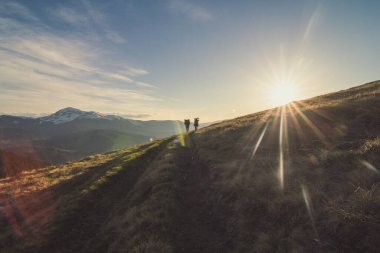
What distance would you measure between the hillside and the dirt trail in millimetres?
49

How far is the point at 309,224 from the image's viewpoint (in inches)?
362

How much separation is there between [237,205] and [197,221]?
218 cm

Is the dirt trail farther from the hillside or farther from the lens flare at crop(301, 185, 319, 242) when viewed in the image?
the lens flare at crop(301, 185, 319, 242)

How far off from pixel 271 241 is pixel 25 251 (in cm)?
1093

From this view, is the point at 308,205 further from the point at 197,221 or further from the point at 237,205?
the point at 197,221

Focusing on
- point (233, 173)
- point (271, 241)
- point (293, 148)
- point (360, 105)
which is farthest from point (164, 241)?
point (360, 105)

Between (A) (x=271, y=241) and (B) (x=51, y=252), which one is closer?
(A) (x=271, y=241)

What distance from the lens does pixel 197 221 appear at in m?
12.8

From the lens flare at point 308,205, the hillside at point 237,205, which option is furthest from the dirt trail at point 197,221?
the lens flare at point 308,205

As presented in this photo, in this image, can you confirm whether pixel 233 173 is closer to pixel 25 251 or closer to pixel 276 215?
pixel 276 215

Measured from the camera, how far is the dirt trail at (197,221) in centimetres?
1060

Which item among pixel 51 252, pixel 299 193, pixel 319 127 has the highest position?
pixel 319 127

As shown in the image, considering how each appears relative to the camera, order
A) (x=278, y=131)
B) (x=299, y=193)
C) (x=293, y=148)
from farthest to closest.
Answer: (x=278, y=131), (x=293, y=148), (x=299, y=193)

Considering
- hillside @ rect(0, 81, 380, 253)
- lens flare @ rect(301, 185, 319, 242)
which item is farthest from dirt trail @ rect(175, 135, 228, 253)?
lens flare @ rect(301, 185, 319, 242)
